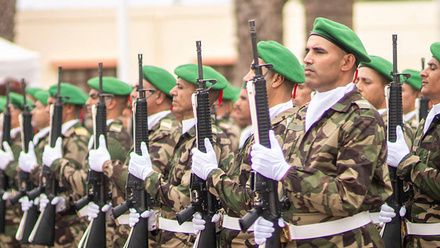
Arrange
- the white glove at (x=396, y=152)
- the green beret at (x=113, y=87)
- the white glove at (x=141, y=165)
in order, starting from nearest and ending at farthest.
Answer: the white glove at (x=396, y=152) < the white glove at (x=141, y=165) < the green beret at (x=113, y=87)

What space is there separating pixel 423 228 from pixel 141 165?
Result: 2030 millimetres

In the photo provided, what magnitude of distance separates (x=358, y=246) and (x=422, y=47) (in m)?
24.2

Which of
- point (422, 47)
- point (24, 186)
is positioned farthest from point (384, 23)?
point (24, 186)

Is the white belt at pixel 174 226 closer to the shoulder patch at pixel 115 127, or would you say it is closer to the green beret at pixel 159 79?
the green beret at pixel 159 79

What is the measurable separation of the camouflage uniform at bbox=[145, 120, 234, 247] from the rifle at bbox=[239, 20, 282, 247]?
46.8 inches

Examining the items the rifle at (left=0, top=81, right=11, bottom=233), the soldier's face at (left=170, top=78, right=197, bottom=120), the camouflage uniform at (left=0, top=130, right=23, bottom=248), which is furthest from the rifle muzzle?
the rifle at (left=0, top=81, right=11, bottom=233)

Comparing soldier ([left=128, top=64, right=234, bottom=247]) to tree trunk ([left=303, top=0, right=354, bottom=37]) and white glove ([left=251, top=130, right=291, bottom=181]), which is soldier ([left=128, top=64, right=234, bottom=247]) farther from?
tree trunk ([left=303, top=0, right=354, bottom=37])

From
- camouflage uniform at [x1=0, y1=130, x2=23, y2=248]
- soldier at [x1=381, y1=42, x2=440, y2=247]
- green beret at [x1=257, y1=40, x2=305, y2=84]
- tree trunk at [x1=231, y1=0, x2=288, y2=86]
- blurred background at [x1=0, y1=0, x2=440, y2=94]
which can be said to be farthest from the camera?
blurred background at [x1=0, y1=0, x2=440, y2=94]

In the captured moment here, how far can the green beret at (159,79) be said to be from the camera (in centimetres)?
634


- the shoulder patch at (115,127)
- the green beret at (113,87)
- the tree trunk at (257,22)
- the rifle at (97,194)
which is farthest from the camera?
the tree trunk at (257,22)

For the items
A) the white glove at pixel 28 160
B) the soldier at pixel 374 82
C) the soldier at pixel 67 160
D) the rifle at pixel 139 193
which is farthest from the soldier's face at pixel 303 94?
the white glove at pixel 28 160

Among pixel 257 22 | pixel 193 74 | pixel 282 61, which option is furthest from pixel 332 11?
pixel 282 61

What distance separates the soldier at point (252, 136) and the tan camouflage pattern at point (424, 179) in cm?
92

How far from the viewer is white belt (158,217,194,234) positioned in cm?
542
